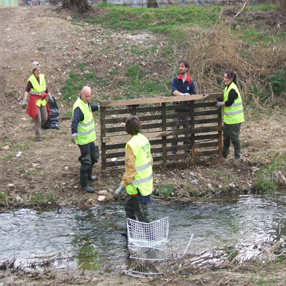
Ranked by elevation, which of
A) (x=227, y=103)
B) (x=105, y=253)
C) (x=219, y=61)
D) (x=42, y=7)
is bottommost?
(x=105, y=253)

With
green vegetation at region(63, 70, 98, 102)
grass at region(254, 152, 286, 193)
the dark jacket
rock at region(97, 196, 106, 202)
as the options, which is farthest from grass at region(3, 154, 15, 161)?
grass at region(254, 152, 286, 193)

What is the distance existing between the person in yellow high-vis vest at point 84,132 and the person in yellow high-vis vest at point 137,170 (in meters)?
1.75

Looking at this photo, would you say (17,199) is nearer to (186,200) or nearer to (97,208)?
(97,208)

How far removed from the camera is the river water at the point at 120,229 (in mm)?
5348

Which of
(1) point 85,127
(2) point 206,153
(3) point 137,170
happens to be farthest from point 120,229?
(2) point 206,153

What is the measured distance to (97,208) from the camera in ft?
22.8

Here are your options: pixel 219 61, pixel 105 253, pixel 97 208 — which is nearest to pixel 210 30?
pixel 219 61

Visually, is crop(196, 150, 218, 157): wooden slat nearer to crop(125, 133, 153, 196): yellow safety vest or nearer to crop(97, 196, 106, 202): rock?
crop(97, 196, 106, 202): rock

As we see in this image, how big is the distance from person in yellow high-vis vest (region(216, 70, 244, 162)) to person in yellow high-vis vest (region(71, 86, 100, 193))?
2687 mm

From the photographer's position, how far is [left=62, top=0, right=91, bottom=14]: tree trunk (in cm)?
1698

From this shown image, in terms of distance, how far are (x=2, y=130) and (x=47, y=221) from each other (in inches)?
184

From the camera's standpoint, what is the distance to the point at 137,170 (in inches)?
205

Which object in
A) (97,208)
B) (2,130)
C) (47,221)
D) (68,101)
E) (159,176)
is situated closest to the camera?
(47,221)

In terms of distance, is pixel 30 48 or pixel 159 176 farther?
pixel 30 48
